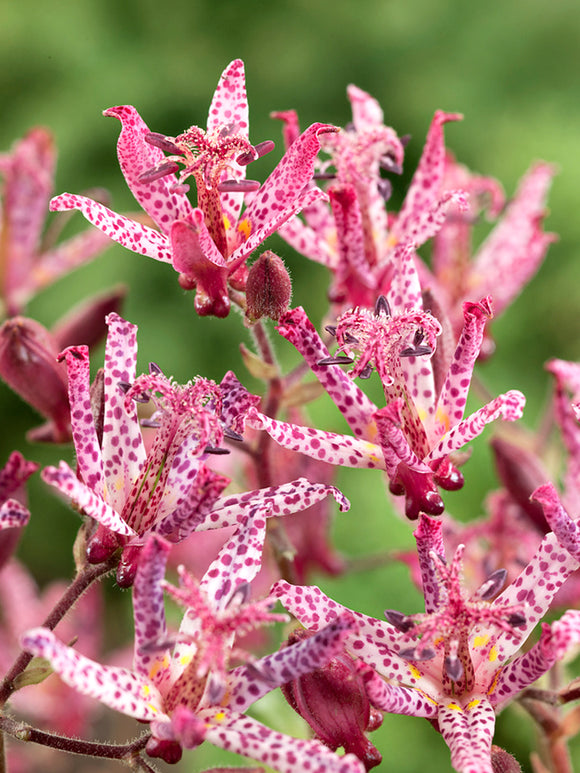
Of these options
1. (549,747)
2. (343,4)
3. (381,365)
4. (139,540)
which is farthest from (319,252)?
(343,4)

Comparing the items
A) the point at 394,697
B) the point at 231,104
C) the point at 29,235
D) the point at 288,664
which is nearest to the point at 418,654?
the point at 394,697

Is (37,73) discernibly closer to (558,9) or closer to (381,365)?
(558,9)

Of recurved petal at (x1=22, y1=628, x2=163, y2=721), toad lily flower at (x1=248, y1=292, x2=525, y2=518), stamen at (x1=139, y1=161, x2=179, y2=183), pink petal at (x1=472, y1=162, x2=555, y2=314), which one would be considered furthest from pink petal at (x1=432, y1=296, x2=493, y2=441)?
pink petal at (x1=472, y1=162, x2=555, y2=314)

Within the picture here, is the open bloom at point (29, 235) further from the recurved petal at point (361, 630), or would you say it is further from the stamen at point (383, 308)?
the recurved petal at point (361, 630)

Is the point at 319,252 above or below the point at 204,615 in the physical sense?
above

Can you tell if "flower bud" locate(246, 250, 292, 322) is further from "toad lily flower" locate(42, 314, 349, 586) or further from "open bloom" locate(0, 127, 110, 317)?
"open bloom" locate(0, 127, 110, 317)

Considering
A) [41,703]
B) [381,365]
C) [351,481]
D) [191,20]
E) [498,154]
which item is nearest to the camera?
[381,365]
